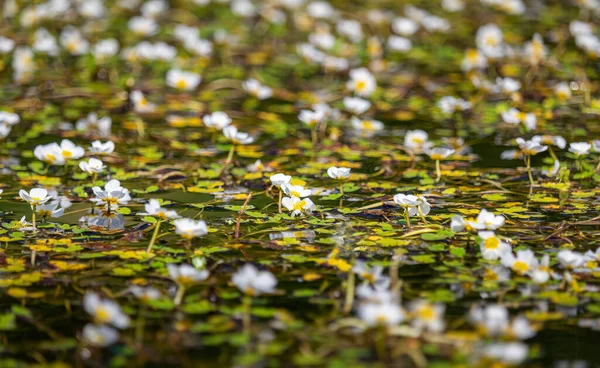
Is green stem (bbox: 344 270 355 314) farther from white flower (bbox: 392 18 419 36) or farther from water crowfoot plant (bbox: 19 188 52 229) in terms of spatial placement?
white flower (bbox: 392 18 419 36)

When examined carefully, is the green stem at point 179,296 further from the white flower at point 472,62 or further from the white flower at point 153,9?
the white flower at point 153,9

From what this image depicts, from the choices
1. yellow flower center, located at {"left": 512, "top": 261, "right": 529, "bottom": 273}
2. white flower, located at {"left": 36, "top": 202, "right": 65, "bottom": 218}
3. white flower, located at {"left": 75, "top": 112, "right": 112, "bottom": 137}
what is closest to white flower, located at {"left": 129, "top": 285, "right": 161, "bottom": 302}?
white flower, located at {"left": 36, "top": 202, "right": 65, "bottom": 218}

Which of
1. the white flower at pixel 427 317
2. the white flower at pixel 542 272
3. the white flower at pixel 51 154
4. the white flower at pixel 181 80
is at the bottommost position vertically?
the white flower at pixel 427 317

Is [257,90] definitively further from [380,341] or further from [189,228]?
[380,341]

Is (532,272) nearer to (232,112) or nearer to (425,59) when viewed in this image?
(232,112)

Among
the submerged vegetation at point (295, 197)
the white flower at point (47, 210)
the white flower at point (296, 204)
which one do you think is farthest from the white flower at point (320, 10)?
the white flower at point (47, 210)
